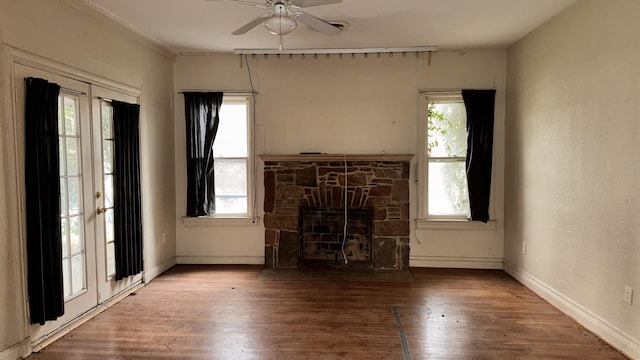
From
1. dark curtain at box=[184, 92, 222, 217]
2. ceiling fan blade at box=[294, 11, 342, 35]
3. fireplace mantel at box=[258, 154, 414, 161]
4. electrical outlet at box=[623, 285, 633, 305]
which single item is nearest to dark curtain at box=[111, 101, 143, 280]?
dark curtain at box=[184, 92, 222, 217]

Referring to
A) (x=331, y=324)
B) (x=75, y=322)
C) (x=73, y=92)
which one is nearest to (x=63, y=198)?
(x=73, y=92)

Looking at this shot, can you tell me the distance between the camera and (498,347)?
2.66 metres

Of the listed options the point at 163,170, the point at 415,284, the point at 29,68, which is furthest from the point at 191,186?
the point at 415,284

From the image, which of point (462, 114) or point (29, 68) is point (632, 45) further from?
point (29, 68)

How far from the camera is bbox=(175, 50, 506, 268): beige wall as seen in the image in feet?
14.8

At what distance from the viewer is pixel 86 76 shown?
10.3 ft

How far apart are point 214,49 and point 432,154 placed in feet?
9.84

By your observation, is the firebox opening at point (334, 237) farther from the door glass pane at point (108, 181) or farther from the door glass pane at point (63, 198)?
the door glass pane at point (63, 198)

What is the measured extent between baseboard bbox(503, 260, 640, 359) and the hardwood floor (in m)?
0.06

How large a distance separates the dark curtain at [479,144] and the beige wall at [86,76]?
12.2 ft

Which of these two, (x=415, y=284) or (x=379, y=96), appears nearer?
(x=415, y=284)

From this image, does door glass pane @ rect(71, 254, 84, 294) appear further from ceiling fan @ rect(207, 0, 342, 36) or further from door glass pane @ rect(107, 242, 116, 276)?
ceiling fan @ rect(207, 0, 342, 36)

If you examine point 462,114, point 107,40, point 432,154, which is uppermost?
point 107,40

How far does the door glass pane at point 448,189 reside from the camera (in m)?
4.56
